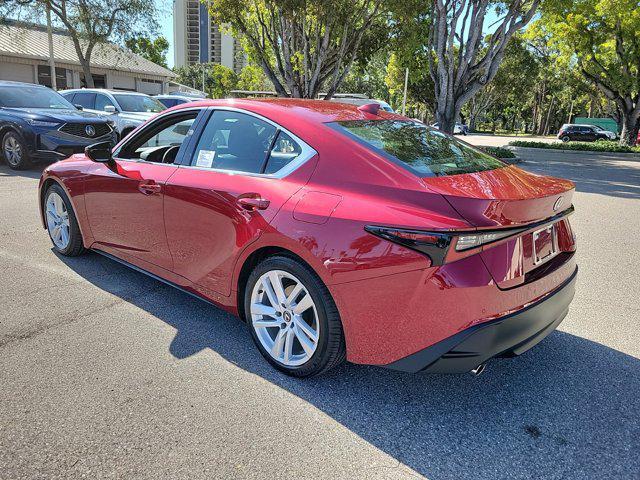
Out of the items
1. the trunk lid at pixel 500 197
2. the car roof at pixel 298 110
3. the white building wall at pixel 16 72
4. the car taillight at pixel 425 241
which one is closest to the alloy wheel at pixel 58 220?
the car roof at pixel 298 110

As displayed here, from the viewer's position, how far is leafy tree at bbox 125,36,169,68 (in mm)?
25984

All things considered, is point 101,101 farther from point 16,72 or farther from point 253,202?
point 16,72

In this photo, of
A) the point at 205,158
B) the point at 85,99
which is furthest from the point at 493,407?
the point at 85,99

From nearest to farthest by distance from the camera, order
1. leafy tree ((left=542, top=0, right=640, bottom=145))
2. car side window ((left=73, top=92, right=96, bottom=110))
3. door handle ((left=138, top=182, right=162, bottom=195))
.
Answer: door handle ((left=138, top=182, right=162, bottom=195)) < car side window ((left=73, top=92, right=96, bottom=110)) < leafy tree ((left=542, top=0, right=640, bottom=145))

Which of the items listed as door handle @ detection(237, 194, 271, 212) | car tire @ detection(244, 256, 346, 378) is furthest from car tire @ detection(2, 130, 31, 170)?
car tire @ detection(244, 256, 346, 378)

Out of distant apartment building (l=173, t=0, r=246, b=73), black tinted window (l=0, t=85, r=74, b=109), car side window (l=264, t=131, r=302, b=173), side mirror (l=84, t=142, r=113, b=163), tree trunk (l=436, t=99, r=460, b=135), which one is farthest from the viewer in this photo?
distant apartment building (l=173, t=0, r=246, b=73)

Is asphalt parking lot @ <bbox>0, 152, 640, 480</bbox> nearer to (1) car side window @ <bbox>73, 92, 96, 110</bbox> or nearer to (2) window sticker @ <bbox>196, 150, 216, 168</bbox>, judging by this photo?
(2) window sticker @ <bbox>196, 150, 216, 168</bbox>

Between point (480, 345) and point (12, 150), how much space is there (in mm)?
10856

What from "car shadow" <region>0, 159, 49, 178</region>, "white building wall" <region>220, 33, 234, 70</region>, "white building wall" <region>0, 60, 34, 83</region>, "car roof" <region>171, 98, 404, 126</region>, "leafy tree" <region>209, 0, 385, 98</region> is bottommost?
"car shadow" <region>0, 159, 49, 178</region>

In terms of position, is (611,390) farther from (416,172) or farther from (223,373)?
(223,373)

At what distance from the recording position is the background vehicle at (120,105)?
41.3 feet

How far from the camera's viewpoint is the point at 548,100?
65.1m

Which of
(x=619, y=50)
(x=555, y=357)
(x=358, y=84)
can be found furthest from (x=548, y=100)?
(x=555, y=357)

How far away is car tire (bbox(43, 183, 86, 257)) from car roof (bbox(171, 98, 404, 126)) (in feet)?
5.69
